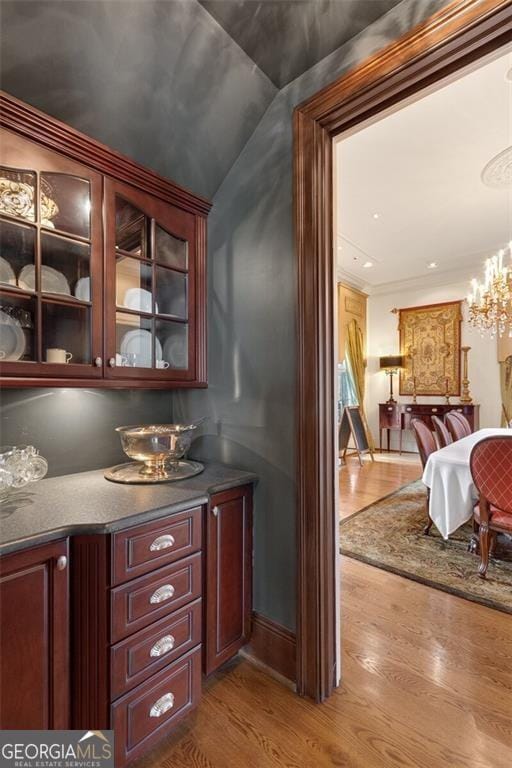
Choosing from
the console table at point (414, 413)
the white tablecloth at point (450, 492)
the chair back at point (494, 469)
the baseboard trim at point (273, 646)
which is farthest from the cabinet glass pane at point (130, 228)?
the console table at point (414, 413)

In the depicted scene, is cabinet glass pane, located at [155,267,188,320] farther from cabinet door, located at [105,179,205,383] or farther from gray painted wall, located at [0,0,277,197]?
gray painted wall, located at [0,0,277,197]

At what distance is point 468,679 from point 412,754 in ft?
1.71

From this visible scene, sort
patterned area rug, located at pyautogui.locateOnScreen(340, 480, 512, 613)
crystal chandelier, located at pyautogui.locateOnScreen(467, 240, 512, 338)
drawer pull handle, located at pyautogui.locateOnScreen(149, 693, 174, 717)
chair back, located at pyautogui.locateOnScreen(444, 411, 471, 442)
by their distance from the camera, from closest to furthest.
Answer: drawer pull handle, located at pyautogui.locateOnScreen(149, 693, 174, 717), patterned area rug, located at pyautogui.locateOnScreen(340, 480, 512, 613), crystal chandelier, located at pyautogui.locateOnScreen(467, 240, 512, 338), chair back, located at pyautogui.locateOnScreen(444, 411, 471, 442)

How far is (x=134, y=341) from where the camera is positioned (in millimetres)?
1658

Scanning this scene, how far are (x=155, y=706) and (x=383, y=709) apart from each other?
0.92 metres

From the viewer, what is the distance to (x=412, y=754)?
123cm

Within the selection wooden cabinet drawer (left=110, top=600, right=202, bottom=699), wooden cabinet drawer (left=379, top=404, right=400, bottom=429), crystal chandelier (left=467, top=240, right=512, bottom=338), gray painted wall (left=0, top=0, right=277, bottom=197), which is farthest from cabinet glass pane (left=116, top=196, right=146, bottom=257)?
wooden cabinet drawer (left=379, top=404, right=400, bottom=429)

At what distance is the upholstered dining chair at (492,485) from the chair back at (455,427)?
66.1 inches

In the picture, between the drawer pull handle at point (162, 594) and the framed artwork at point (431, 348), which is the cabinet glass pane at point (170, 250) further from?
the framed artwork at point (431, 348)

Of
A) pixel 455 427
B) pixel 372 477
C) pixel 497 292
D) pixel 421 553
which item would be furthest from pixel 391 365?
pixel 421 553

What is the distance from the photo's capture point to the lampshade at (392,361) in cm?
662

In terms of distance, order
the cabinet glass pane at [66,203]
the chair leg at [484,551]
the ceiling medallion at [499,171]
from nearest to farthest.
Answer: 1. the cabinet glass pane at [66,203]
2. the chair leg at [484,551]
3. the ceiling medallion at [499,171]

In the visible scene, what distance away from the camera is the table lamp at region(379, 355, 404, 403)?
261 inches

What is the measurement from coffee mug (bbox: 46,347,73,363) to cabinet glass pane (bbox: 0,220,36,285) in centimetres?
28
